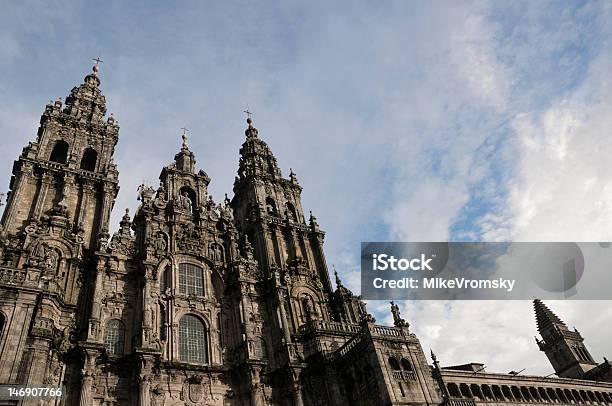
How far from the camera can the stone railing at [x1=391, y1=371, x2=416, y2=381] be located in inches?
990

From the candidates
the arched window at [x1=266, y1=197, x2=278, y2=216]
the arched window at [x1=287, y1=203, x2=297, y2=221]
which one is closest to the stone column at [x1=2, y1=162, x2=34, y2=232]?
the arched window at [x1=266, y1=197, x2=278, y2=216]

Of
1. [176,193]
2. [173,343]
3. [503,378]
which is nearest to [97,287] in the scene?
[173,343]

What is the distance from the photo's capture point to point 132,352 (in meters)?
25.3

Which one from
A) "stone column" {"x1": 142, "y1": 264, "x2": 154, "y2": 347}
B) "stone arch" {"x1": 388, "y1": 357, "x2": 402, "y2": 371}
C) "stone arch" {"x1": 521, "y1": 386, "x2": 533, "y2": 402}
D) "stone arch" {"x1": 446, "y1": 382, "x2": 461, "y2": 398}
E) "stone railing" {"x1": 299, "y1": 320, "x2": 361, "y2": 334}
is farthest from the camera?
"stone arch" {"x1": 521, "y1": 386, "x2": 533, "y2": 402}

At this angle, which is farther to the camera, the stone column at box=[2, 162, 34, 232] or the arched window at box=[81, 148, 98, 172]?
the arched window at box=[81, 148, 98, 172]

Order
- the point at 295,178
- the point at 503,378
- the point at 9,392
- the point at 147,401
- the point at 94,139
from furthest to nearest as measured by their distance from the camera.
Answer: the point at 295,178 → the point at 94,139 → the point at 503,378 → the point at 147,401 → the point at 9,392

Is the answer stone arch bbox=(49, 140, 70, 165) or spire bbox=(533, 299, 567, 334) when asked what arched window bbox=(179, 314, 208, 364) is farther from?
spire bbox=(533, 299, 567, 334)

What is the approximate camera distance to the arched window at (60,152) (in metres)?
34.7

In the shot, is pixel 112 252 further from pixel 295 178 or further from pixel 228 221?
pixel 295 178

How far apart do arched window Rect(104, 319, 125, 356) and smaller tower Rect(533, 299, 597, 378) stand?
176 ft

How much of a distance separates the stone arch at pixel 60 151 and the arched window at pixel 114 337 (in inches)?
576

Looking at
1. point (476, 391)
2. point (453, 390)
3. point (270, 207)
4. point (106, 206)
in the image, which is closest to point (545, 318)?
point (476, 391)

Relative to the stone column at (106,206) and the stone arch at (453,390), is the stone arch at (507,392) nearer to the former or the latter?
the stone arch at (453,390)

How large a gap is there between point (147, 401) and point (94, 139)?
21.8 m
